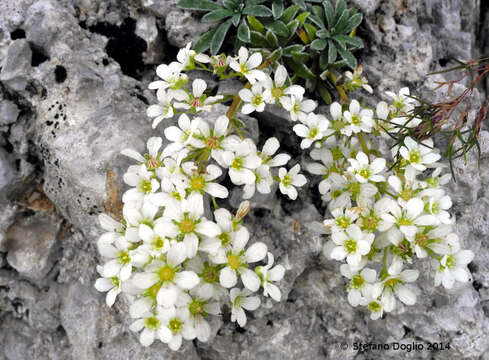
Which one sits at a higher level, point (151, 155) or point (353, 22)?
point (353, 22)

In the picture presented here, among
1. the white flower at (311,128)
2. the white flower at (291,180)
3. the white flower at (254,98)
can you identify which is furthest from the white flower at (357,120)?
the white flower at (254,98)

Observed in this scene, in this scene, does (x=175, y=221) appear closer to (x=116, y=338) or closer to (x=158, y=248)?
(x=158, y=248)

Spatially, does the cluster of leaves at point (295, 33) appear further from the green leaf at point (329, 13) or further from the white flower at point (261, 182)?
the white flower at point (261, 182)

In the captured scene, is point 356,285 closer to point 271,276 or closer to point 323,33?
point 271,276

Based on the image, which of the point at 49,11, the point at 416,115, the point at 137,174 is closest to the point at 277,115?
the point at 416,115

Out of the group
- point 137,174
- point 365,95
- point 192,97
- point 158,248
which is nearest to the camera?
point 158,248

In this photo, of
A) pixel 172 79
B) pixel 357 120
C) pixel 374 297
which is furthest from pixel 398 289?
pixel 172 79

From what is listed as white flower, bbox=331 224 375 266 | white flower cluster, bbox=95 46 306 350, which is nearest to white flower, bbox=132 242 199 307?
white flower cluster, bbox=95 46 306 350
